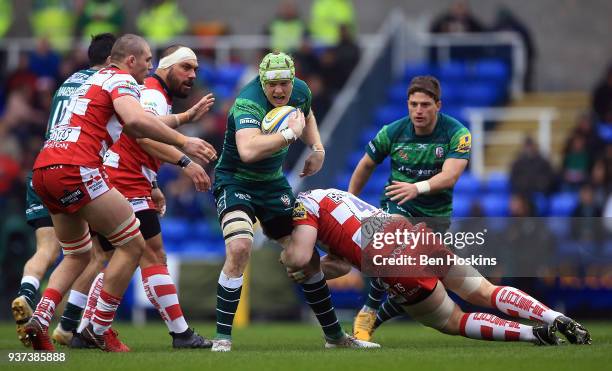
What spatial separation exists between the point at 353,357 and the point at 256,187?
187cm

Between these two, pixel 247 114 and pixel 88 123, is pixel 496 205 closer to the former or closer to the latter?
pixel 247 114

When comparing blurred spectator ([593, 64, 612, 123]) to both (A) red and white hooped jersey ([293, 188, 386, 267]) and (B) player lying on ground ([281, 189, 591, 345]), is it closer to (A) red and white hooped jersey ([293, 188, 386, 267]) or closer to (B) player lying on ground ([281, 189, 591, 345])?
(B) player lying on ground ([281, 189, 591, 345])

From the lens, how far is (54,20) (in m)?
23.5

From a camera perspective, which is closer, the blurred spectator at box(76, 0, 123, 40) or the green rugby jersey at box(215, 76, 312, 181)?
the green rugby jersey at box(215, 76, 312, 181)

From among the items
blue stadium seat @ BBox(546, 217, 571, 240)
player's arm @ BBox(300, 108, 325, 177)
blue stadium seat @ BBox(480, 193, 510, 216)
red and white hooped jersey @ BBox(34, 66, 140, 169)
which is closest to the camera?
red and white hooped jersey @ BBox(34, 66, 140, 169)

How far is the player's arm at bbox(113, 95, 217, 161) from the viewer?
29.5 feet

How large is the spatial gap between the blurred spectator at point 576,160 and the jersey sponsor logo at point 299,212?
8.55 metres

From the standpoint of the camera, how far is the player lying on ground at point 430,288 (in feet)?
31.2

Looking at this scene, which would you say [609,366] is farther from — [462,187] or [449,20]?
[449,20]

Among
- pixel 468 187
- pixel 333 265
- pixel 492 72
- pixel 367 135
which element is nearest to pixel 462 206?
pixel 468 187

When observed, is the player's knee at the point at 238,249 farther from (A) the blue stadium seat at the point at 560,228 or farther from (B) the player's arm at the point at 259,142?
(A) the blue stadium seat at the point at 560,228

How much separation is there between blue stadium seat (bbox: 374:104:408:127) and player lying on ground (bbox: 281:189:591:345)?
1028 centimetres

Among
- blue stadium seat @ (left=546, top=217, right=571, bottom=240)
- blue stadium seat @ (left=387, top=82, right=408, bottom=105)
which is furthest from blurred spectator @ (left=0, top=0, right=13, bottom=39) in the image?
blue stadium seat @ (left=546, top=217, right=571, bottom=240)

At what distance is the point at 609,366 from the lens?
7.91 metres
